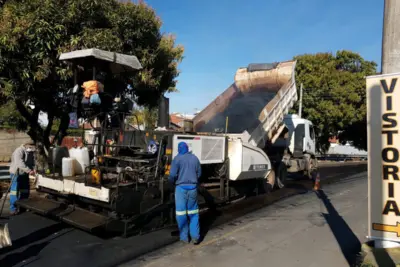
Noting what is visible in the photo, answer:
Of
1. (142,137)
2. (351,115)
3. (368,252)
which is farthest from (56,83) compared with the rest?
(351,115)

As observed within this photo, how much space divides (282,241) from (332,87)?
1984cm

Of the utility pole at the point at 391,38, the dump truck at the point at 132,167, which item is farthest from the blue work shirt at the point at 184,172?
the utility pole at the point at 391,38

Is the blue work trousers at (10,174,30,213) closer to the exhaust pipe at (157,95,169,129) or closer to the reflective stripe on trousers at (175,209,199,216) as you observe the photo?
the exhaust pipe at (157,95,169,129)

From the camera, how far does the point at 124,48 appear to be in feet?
30.5

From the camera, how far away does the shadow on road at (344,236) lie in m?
4.55

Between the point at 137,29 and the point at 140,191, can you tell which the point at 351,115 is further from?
the point at 140,191

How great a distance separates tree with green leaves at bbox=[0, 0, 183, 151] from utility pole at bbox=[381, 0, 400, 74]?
6.24m

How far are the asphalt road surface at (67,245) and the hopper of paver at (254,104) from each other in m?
3.17

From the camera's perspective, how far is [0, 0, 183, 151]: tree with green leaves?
7152 millimetres

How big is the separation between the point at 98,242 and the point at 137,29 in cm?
588

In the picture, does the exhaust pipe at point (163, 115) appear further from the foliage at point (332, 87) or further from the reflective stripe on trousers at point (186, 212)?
the foliage at point (332, 87)

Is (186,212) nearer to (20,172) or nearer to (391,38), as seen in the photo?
(391,38)

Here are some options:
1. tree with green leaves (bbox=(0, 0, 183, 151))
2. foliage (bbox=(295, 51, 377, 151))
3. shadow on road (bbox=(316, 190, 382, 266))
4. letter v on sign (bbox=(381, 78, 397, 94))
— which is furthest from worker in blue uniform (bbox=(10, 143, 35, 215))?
foliage (bbox=(295, 51, 377, 151))

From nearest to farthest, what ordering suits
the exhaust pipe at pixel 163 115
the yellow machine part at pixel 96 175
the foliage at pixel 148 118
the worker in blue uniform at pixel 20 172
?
the yellow machine part at pixel 96 175 < the worker in blue uniform at pixel 20 172 < the exhaust pipe at pixel 163 115 < the foliage at pixel 148 118
